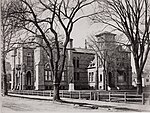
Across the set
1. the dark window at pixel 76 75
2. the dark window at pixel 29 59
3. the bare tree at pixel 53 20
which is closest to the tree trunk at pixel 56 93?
the bare tree at pixel 53 20

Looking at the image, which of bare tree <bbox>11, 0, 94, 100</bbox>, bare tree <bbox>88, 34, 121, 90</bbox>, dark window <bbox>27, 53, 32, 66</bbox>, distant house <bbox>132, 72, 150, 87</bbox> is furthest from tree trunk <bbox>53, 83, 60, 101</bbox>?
distant house <bbox>132, 72, 150, 87</bbox>

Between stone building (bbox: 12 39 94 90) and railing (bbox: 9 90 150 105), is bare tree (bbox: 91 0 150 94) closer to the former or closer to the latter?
railing (bbox: 9 90 150 105)

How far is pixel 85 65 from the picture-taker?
3.10 meters

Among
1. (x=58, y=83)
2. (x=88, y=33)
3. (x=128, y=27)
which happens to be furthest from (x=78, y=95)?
(x=128, y=27)

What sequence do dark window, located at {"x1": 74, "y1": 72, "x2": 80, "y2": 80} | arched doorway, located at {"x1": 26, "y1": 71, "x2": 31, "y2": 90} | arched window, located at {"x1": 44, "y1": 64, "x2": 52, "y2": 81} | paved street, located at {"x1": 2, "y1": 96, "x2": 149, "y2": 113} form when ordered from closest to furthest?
1. paved street, located at {"x1": 2, "y1": 96, "x2": 149, "y2": 113}
2. dark window, located at {"x1": 74, "y1": 72, "x2": 80, "y2": 80}
3. arched doorway, located at {"x1": 26, "y1": 71, "x2": 31, "y2": 90}
4. arched window, located at {"x1": 44, "y1": 64, "x2": 52, "y2": 81}

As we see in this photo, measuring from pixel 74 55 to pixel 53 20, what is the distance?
51 cm

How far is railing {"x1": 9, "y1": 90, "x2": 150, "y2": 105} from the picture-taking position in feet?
9.62

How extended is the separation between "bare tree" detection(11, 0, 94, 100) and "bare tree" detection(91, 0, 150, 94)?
24 cm

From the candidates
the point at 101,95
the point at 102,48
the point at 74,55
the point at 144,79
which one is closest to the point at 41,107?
the point at 74,55

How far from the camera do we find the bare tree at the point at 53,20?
3.22 m

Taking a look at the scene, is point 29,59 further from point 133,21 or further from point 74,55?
point 133,21

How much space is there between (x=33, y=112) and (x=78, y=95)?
0.64 meters

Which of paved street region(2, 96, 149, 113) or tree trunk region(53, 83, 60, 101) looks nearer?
paved street region(2, 96, 149, 113)

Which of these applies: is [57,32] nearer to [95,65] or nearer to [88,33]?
[88,33]
